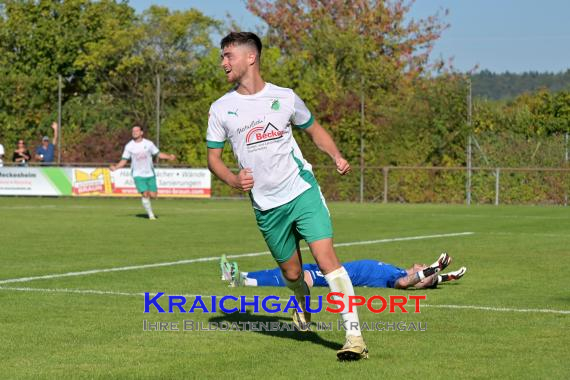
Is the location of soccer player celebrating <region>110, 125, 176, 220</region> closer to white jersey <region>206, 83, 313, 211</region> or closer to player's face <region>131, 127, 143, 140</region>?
player's face <region>131, 127, 143, 140</region>

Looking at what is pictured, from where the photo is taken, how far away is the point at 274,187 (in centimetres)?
802

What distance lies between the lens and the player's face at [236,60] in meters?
8.11

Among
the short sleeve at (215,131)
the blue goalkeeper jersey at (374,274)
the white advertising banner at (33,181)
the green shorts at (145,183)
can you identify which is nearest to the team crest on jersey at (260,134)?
the short sleeve at (215,131)

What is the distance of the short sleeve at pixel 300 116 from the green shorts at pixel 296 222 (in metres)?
0.38

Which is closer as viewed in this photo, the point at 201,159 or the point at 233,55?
the point at 233,55

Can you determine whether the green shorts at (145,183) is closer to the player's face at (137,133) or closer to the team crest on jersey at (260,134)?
the player's face at (137,133)

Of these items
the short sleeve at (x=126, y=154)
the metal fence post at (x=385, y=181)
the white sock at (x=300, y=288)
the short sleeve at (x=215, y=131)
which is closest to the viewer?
the short sleeve at (x=215, y=131)

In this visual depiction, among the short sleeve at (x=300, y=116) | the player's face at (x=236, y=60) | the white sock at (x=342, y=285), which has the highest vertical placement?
the player's face at (x=236, y=60)

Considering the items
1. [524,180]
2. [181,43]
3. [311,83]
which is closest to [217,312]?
[524,180]

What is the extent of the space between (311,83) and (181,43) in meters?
14.0

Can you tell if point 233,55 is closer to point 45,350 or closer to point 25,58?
point 45,350

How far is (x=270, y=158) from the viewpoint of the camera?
800 cm

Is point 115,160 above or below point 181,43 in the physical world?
below

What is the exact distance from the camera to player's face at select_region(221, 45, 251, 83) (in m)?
8.11
